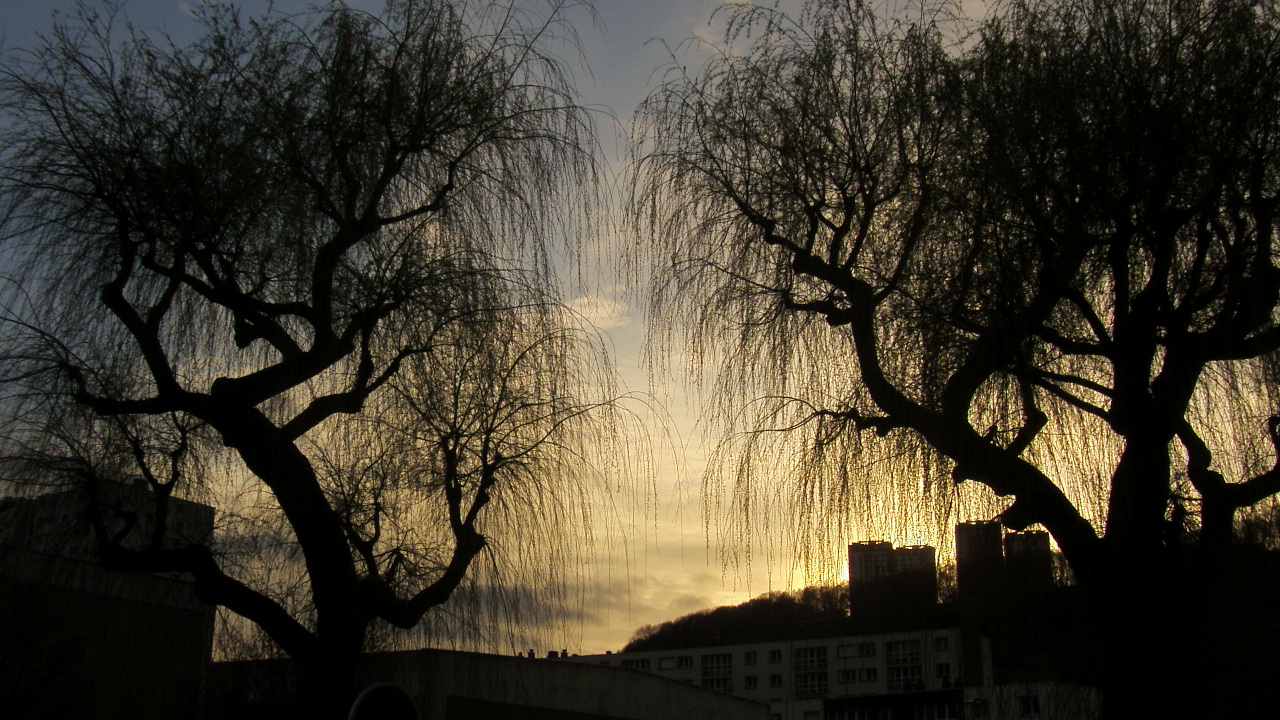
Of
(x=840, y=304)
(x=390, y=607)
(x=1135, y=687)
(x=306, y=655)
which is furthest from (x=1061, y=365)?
(x=306, y=655)

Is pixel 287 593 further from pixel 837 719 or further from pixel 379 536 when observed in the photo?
pixel 837 719

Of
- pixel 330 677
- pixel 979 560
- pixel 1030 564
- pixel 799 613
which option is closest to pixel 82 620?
pixel 330 677

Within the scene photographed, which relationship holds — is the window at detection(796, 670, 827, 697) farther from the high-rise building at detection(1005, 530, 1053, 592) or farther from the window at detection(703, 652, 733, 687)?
the window at detection(703, 652, 733, 687)

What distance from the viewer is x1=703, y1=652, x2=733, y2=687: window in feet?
195

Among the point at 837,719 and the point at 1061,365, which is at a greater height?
the point at 1061,365

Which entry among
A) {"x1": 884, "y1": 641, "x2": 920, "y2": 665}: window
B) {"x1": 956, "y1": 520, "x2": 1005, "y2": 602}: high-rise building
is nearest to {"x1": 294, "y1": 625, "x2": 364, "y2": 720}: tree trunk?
{"x1": 884, "y1": 641, "x2": 920, "y2": 665}: window

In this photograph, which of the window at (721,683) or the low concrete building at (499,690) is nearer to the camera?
the low concrete building at (499,690)

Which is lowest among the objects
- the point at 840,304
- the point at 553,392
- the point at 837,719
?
the point at 837,719

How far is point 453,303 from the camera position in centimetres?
715

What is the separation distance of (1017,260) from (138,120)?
6.02 meters

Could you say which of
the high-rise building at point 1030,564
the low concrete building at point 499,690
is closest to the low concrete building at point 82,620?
the low concrete building at point 499,690

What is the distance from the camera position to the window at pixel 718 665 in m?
59.4

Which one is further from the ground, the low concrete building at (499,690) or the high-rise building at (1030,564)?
the high-rise building at (1030,564)

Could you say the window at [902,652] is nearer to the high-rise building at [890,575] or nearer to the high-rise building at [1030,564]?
the high-rise building at [890,575]
